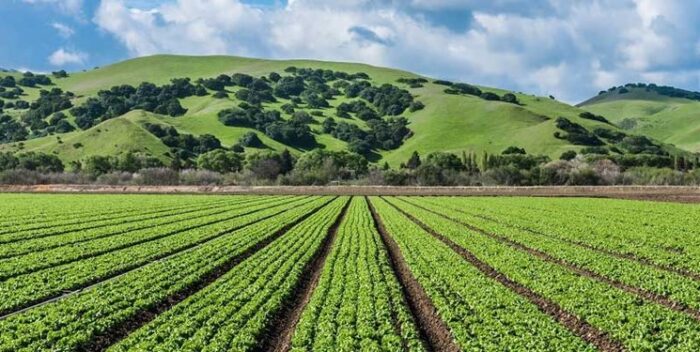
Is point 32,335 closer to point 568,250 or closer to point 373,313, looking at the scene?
point 373,313

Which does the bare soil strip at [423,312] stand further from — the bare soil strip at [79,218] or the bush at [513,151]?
the bush at [513,151]

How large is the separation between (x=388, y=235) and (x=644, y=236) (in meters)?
16.0

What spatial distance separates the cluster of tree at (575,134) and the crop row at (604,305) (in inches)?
6284

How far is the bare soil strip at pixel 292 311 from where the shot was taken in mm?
16891

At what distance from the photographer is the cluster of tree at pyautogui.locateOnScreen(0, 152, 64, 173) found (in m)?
145

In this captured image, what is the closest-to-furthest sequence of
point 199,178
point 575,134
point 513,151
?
point 199,178 → point 513,151 → point 575,134

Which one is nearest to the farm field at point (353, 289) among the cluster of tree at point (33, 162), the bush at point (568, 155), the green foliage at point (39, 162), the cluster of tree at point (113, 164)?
the cluster of tree at point (113, 164)

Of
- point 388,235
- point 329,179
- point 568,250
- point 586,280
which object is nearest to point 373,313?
point 586,280

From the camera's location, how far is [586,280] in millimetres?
23109

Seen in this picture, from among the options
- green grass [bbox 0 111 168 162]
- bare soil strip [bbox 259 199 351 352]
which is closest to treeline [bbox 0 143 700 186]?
green grass [bbox 0 111 168 162]

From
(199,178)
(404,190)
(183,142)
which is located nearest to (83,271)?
(404,190)

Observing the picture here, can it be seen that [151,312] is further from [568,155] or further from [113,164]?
[568,155]

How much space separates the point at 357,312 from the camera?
1872 centimetres

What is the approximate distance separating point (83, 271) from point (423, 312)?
15.1 meters
